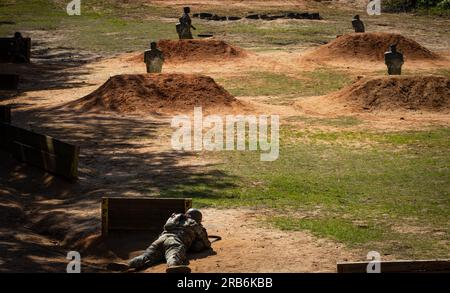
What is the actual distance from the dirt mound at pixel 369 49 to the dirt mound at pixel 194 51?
4097 millimetres

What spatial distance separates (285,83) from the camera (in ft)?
130

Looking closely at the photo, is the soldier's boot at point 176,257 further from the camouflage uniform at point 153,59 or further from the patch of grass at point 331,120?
the camouflage uniform at point 153,59

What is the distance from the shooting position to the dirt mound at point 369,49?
149ft

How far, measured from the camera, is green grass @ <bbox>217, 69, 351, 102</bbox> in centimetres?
3766

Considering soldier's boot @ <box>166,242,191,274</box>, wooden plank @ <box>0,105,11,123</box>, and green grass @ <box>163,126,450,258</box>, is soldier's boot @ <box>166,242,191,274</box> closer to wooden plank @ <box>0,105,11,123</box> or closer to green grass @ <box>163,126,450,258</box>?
green grass @ <box>163,126,450,258</box>

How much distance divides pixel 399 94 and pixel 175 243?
1946 centimetres

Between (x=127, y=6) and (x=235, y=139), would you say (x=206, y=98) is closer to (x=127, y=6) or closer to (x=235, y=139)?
(x=235, y=139)

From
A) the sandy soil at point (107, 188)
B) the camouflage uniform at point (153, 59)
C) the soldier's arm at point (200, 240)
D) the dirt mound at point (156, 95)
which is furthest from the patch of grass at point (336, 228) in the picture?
the camouflage uniform at point (153, 59)

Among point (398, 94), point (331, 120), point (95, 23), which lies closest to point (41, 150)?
point (331, 120)

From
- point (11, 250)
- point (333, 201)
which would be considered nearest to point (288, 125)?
point (333, 201)

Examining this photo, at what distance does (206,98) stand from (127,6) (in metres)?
34.4

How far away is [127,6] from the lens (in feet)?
217

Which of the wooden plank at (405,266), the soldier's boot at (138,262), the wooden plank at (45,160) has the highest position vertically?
the wooden plank at (45,160)

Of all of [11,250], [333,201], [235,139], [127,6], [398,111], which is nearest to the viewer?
[11,250]
